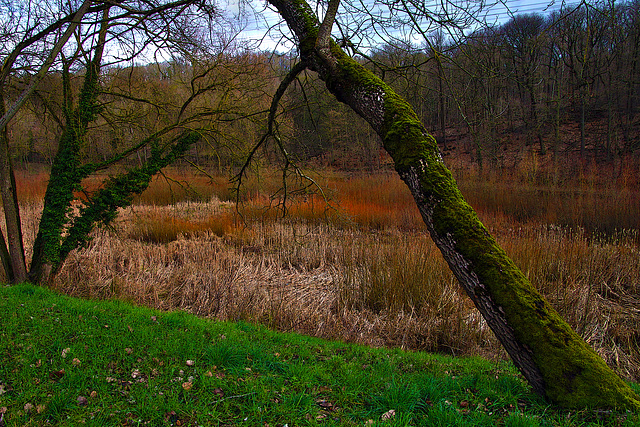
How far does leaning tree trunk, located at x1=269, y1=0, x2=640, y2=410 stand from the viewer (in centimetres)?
224

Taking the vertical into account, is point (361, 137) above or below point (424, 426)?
above

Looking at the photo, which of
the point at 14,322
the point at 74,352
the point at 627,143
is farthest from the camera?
the point at 627,143

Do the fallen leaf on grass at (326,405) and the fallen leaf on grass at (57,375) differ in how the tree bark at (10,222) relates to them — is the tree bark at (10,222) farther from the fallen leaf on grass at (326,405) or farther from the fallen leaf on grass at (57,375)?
the fallen leaf on grass at (326,405)

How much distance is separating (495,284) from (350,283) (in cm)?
385

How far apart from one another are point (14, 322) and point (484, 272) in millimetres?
4194

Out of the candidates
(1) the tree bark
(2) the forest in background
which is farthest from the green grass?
(1) the tree bark

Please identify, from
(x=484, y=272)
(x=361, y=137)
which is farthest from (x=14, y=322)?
(x=361, y=137)

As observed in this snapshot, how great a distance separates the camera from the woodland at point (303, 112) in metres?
2.36

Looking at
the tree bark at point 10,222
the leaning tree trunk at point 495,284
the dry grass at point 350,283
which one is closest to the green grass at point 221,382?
the leaning tree trunk at point 495,284

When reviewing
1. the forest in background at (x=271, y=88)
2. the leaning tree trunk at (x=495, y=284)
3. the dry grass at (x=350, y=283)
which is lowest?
the dry grass at (x=350, y=283)

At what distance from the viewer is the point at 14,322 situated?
345cm

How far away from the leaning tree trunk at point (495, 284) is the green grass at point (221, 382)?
0.56ft

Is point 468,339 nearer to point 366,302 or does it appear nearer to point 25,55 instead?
point 366,302

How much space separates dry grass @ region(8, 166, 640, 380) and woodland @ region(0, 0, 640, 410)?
1.55ft
